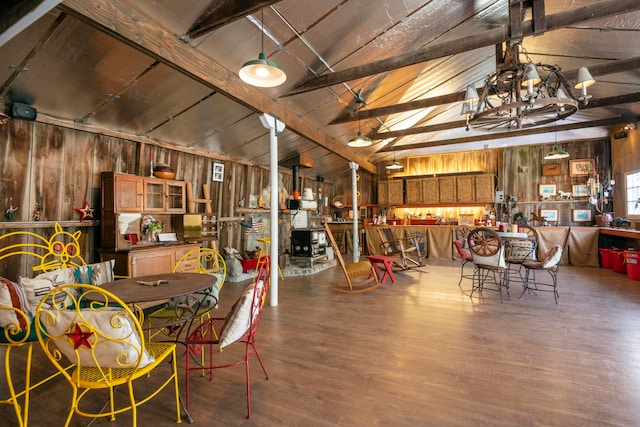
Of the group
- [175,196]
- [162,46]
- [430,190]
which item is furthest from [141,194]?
[430,190]

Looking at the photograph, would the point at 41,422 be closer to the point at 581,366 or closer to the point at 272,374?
the point at 272,374

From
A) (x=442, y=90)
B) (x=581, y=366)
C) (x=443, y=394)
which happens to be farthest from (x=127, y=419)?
(x=442, y=90)

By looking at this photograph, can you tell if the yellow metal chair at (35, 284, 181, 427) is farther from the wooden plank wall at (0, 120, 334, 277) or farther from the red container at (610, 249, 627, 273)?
the red container at (610, 249, 627, 273)

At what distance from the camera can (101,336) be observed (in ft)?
5.06

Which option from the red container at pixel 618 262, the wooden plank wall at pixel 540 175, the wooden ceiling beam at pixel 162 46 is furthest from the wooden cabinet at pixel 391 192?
the wooden ceiling beam at pixel 162 46

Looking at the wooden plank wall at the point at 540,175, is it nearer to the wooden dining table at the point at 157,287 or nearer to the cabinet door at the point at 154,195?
the cabinet door at the point at 154,195

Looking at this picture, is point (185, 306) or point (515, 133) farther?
point (515, 133)

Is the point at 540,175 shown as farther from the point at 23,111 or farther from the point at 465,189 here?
the point at 23,111

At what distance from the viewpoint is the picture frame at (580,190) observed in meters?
8.44

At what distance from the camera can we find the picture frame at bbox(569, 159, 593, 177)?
8414 millimetres

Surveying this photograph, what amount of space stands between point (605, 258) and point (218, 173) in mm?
8820

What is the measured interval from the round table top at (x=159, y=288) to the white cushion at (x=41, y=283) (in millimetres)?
769

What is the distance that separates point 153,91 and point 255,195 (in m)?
3.87

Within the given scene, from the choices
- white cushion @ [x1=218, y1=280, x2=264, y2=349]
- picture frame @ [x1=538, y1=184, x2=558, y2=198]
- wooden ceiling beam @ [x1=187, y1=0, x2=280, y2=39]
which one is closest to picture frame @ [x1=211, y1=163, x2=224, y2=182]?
wooden ceiling beam @ [x1=187, y1=0, x2=280, y2=39]
